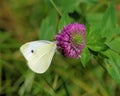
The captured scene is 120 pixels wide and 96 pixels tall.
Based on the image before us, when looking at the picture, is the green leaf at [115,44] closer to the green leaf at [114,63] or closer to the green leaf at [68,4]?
the green leaf at [114,63]

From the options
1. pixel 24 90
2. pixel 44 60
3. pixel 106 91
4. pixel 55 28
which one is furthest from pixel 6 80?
pixel 44 60

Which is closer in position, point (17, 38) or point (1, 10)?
point (17, 38)

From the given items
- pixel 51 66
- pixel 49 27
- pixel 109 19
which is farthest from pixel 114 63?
pixel 51 66

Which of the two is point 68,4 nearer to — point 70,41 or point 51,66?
point 51,66

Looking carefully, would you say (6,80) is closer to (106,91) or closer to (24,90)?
(24,90)

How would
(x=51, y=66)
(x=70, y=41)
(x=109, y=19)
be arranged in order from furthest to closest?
(x=51, y=66), (x=109, y=19), (x=70, y=41)
